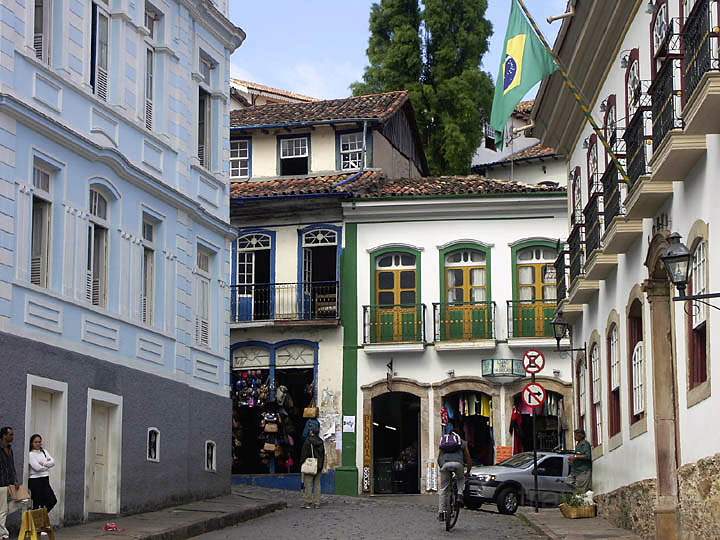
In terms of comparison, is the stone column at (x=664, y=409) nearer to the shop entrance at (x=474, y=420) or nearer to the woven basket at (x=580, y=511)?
the woven basket at (x=580, y=511)

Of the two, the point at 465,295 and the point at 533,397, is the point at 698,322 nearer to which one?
the point at 533,397

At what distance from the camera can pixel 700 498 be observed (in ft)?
55.4

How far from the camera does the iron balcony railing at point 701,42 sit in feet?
50.1

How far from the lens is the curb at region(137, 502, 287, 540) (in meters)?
21.0

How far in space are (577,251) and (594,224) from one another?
2245 mm

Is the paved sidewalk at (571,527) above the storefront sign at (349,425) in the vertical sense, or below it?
below

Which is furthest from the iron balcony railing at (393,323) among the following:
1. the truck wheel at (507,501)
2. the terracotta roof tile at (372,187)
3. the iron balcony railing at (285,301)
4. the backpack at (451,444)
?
the backpack at (451,444)

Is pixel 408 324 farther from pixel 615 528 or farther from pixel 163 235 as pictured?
pixel 615 528

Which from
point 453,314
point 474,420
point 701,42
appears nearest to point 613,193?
point 701,42

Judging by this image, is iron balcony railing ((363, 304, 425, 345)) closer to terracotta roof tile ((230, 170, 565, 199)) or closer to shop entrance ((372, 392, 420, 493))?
shop entrance ((372, 392, 420, 493))

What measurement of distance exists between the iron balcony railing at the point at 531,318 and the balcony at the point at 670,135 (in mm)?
19133

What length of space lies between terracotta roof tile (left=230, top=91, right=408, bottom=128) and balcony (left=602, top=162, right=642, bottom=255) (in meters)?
18.1

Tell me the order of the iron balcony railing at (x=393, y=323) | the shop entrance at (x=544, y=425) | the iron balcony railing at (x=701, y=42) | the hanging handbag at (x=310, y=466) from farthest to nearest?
the iron balcony railing at (x=393, y=323) < the shop entrance at (x=544, y=425) < the hanging handbag at (x=310, y=466) < the iron balcony railing at (x=701, y=42)

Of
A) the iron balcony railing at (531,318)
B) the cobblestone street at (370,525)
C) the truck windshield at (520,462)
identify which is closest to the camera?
the cobblestone street at (370,525)
